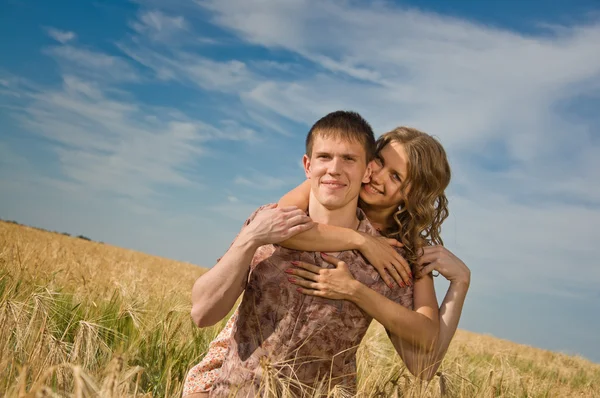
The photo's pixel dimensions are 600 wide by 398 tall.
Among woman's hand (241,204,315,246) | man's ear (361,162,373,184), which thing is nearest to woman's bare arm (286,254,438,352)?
woman's hand (241,204,315,246)

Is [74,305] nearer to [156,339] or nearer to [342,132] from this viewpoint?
[156,339]

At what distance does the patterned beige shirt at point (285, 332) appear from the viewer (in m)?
3.09

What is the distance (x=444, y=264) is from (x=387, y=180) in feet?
2.37

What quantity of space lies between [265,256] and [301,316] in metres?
0.40

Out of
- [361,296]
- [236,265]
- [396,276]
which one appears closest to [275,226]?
[236,265]

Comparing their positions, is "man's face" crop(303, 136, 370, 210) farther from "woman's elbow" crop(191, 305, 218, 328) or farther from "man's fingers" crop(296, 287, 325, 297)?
"woman's elbow" crop(191, 305, 218, 328)

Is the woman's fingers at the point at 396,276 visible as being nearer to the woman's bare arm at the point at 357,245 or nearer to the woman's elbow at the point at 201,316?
the woman's bare arm at the point at 357,245

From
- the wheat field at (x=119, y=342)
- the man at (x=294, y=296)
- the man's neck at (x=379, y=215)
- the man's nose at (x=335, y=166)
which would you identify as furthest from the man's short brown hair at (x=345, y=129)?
the wheat field at (x=119, y=342)

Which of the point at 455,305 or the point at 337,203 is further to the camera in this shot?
the point at 455,305

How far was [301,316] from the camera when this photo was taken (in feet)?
10.4

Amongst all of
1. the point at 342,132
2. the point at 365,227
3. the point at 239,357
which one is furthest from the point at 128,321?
the point at 342,132

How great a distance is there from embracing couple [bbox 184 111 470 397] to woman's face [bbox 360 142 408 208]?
0.11 meters

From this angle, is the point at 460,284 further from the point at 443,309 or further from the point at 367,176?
the point at 367,176

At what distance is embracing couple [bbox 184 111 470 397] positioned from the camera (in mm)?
3068
